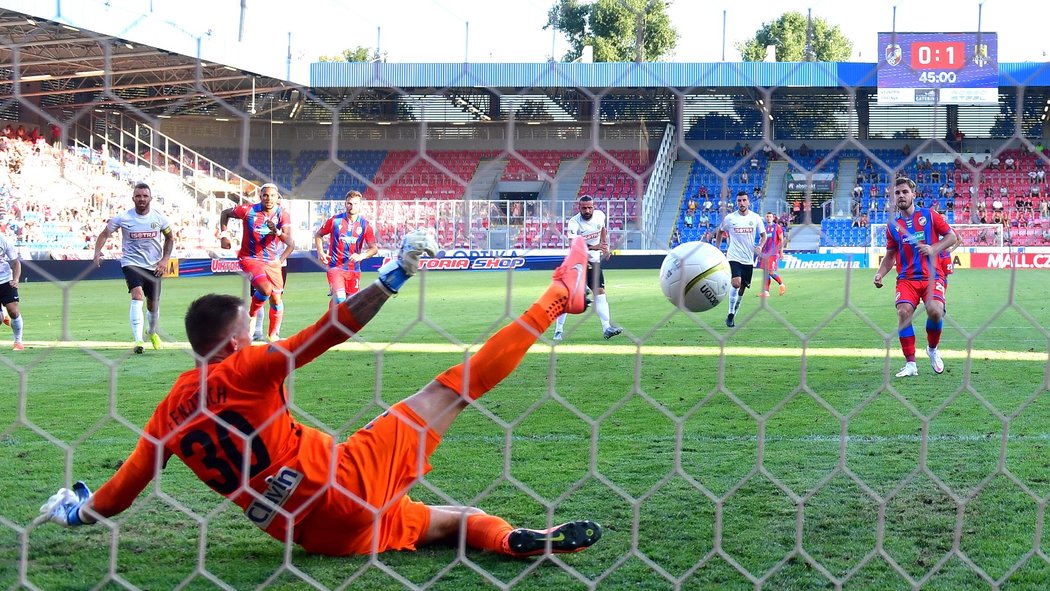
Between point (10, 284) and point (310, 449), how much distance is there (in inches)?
306

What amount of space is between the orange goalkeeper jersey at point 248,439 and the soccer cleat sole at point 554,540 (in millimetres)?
627

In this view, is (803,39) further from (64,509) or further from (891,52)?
(64,509)

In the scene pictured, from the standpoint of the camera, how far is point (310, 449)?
294 cm

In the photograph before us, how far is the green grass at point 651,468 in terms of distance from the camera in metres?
2.84

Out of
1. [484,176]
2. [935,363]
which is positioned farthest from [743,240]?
[484,176]

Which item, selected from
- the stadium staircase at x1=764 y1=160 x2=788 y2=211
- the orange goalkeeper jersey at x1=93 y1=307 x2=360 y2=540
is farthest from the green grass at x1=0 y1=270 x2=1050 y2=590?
the stadium staircase at x1=764 y1=160 x2=788 y2=211

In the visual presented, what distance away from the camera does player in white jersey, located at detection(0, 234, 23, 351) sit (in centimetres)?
913

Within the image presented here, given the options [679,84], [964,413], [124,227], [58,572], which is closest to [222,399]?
[58,572]

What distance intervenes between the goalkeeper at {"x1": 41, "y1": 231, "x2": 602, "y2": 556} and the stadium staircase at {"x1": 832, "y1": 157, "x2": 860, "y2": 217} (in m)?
9.13

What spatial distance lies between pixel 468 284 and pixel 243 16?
17341 millimetres

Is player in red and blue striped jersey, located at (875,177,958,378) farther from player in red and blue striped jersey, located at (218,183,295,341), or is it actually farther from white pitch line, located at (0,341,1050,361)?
player in red and blue striped jersey, located at (218,183,295,341)

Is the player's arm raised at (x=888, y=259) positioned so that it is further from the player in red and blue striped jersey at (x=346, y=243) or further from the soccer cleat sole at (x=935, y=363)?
the player in red and blue striped jersey at (x=346, y=243)

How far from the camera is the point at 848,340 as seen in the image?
9344 mm

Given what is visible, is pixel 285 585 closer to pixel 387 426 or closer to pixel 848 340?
pixel 387 426
